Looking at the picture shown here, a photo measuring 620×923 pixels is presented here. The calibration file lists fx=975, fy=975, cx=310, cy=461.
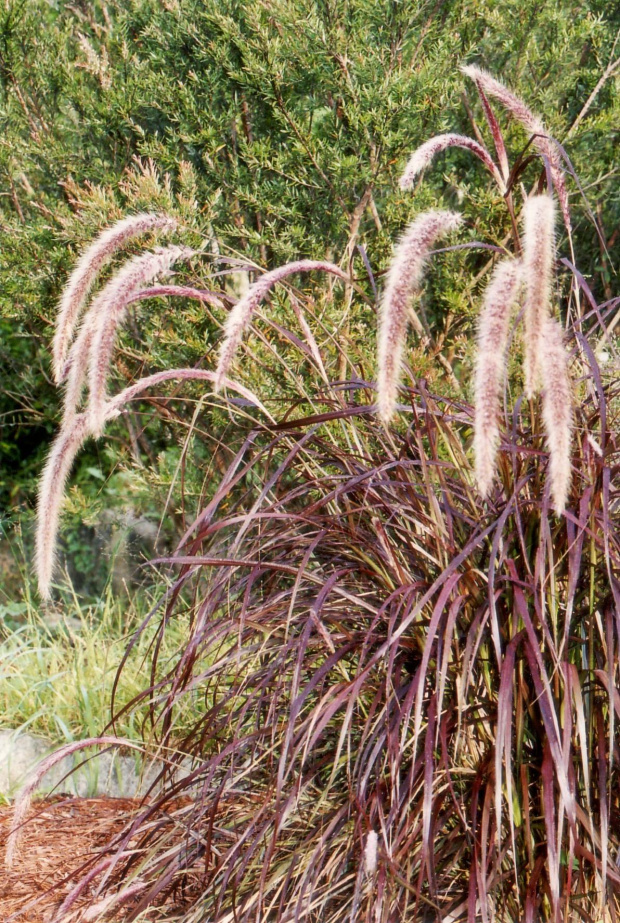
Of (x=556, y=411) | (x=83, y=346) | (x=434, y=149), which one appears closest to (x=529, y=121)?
(x=434, y=149)

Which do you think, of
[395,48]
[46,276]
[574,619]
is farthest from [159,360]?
[574,619]

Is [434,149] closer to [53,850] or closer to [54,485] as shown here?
[54,485]

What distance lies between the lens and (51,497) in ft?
7.41

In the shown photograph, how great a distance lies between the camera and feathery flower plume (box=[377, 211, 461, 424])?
1696 millimetres

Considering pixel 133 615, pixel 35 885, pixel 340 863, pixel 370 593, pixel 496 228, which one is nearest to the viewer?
pixel 340 863

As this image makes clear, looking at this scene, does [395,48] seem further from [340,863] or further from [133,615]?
[340,863]

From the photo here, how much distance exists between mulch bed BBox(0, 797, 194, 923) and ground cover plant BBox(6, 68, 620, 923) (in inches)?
11.0

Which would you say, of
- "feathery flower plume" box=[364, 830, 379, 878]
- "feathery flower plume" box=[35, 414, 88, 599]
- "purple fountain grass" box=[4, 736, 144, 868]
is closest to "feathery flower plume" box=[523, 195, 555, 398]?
"feathery flower plume" box=[364, 830, 379, 878]

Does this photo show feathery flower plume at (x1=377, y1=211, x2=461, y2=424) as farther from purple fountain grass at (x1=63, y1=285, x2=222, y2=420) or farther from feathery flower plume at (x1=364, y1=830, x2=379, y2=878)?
feathery flower plume at (x1=364, y1=830, x2=379, y2=878)

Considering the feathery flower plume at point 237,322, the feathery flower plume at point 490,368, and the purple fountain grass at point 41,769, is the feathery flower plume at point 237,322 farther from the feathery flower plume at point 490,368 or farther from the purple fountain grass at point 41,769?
the purple fountain grass at point 41,769

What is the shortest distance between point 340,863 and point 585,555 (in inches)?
37.5

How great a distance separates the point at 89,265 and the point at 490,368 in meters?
1.09

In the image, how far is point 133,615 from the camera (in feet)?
15.7

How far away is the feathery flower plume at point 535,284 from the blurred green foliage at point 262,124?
2.06m
